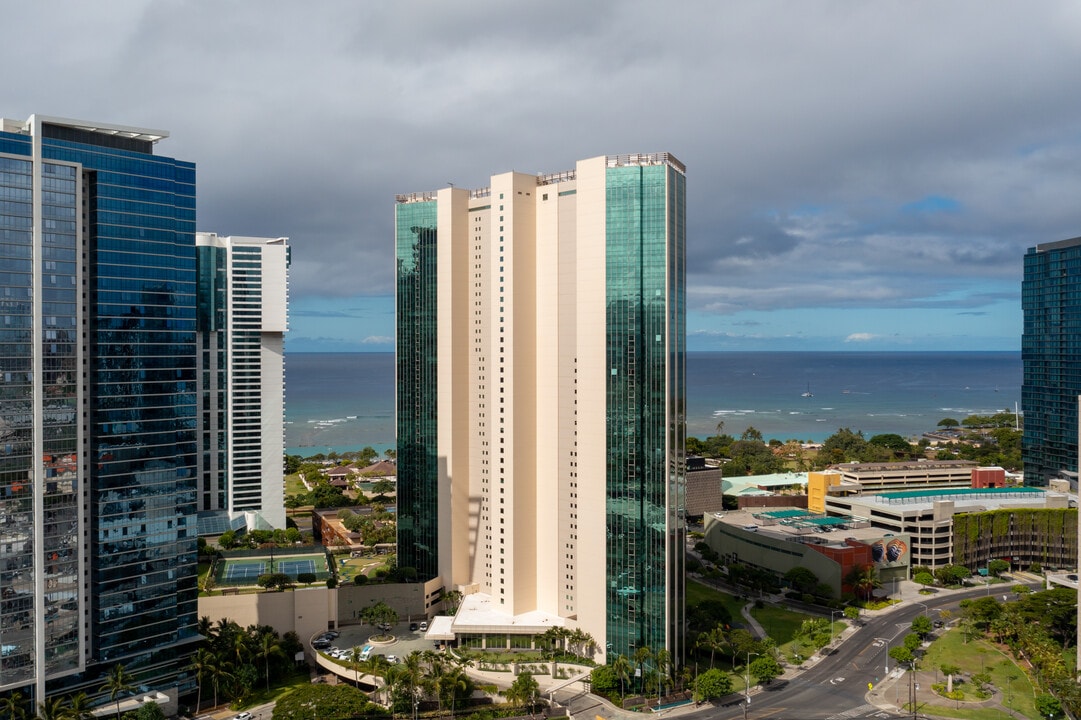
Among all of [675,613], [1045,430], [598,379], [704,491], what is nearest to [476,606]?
[675,613]

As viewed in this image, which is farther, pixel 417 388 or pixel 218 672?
pixel 417 388

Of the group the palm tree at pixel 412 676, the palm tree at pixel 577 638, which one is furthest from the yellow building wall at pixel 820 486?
the palm tree at pixel 412 676

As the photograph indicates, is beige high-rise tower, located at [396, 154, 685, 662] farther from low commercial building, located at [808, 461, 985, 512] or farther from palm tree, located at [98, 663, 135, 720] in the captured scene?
low commercial building, located at [808, 461, 985, 512]

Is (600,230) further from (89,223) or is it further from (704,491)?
(704,491)

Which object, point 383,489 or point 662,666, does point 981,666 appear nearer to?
point 662,666

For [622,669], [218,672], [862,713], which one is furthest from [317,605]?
[862,713]

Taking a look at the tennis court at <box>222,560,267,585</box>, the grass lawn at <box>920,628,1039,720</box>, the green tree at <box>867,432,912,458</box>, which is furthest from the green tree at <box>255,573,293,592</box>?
the green tree at <box>867,432,912,458</box>

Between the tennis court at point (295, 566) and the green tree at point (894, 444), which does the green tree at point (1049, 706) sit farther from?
the green tree at point (894, 444)
